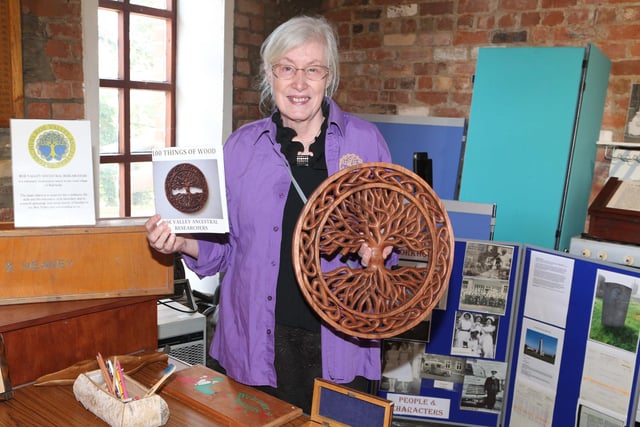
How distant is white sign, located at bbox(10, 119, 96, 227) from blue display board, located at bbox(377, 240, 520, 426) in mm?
1715

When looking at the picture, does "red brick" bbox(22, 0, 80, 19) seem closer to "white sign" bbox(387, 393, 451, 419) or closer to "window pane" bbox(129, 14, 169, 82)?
"window pane" bbox(129, 14, 169, 82)

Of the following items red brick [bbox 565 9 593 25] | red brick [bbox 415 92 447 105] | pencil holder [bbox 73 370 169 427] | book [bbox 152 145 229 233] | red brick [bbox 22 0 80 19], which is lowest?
pencil holder [bbox 73 370 169 427]

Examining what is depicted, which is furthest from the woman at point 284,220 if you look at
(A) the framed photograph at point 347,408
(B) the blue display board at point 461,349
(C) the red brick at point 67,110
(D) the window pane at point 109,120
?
(D) the window pane at point 109,120

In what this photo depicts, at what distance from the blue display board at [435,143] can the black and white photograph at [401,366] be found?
862 millimetres

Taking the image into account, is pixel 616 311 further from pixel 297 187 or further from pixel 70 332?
pixel 70 332

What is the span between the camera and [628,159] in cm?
266

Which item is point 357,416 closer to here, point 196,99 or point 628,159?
point 628,159

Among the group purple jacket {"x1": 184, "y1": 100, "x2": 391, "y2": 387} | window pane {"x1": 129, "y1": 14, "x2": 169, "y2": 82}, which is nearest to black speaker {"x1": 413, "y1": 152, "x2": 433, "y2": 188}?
purple jacket {"x1": 184, "y1": 100, "x2": 391, "y2": 387}

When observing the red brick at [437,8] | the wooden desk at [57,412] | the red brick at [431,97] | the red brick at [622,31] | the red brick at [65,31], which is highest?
the red brick at [437,8]

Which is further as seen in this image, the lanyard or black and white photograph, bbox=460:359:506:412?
black and white photograph, bbox=460:359:506:412

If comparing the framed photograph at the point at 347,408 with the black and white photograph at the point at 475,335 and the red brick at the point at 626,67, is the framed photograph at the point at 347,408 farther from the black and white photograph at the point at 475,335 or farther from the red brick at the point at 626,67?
the red brick at the point at 626,67

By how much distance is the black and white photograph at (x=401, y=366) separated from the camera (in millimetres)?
2680

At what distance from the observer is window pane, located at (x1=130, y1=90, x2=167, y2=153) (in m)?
3.24

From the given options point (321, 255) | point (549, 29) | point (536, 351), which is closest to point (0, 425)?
point (321, 255)
